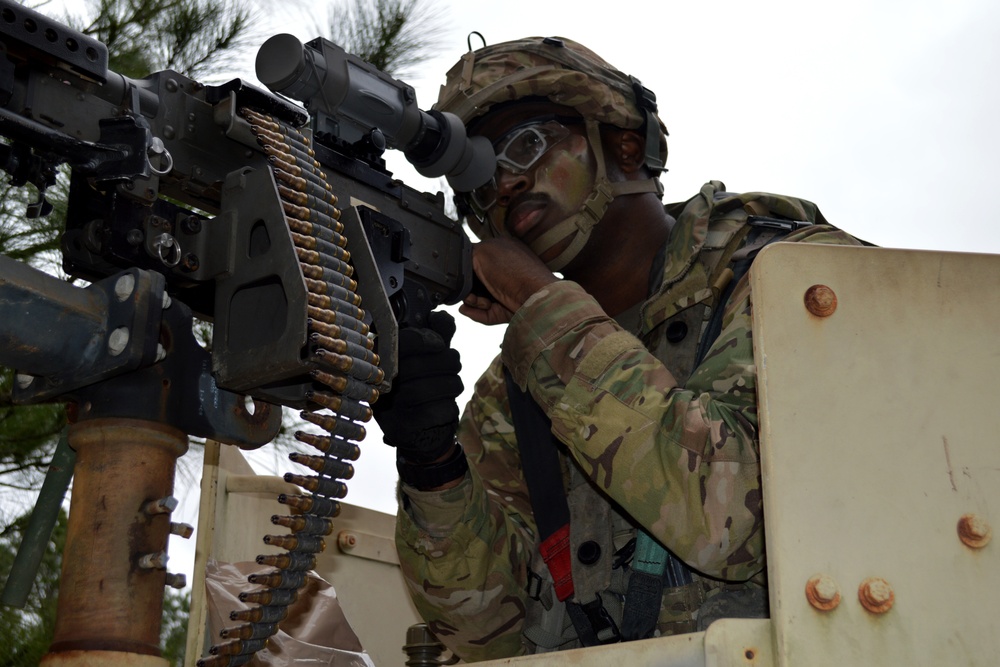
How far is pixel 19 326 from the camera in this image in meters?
2.09

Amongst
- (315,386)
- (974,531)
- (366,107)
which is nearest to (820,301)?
(974,531)

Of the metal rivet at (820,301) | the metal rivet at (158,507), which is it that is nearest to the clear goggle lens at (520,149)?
the metal rivet at (158,507)

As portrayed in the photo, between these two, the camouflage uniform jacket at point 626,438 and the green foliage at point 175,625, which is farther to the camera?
the green foliage at point 175,625

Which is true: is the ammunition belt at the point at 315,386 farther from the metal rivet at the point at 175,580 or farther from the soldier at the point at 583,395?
the soldier at the point at 583,395

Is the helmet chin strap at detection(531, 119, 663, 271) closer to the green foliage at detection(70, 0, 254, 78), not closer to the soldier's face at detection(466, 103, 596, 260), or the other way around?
the soldier's face at detection(466, 103, 596, 260)

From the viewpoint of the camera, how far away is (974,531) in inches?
68.2

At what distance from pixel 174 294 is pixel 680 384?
1450 millimetres

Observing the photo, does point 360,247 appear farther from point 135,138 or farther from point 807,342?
point 807,342

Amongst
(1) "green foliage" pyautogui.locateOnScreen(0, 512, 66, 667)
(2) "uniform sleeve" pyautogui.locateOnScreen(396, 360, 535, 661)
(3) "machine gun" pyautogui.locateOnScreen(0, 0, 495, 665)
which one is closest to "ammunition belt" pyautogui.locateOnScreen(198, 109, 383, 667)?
(3) "machine gun" pyautogui.locateOnScreen(0, 0, 495, 665)

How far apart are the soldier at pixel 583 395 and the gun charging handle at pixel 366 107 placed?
0.26 meters

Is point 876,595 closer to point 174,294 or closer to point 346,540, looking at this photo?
point 174,294

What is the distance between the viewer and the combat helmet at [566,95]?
380 centimetres

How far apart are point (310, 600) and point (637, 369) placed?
4.20 feet

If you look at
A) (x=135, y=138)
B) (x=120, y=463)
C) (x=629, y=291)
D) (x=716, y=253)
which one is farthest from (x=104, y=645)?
(x=629, y=291)
